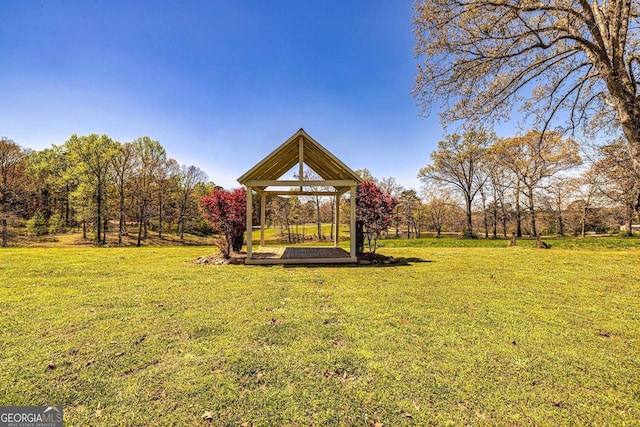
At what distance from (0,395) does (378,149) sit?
67.6 ft

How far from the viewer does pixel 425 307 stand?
17.3ft

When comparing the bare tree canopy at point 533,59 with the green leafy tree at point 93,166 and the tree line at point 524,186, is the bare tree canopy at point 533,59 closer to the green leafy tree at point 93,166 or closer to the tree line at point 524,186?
the tree line at point 524,186

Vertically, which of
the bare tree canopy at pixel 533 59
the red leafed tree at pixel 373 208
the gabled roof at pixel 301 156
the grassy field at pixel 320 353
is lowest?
the grassy field at pixel 320 353

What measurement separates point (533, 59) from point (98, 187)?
31.8 m

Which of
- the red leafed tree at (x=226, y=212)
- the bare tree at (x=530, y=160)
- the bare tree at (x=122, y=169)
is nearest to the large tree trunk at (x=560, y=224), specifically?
the bare tree at (x=530, y=160)

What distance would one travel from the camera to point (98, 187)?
80.8ft

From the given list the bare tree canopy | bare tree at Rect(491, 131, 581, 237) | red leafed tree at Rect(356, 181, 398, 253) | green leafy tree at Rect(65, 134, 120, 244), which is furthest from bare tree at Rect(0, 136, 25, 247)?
bare tree at Rect(491, 131, 581, 237)

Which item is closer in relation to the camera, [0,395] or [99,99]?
[0,395]

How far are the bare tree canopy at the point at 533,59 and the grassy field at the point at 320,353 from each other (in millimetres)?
3861

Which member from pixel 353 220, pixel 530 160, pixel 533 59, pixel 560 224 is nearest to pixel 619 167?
pixel 530 160

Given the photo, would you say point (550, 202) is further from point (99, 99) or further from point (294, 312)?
point (99, 99)

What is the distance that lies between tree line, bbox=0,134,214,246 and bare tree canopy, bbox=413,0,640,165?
2931 cm

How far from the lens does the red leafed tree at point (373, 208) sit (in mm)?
11305

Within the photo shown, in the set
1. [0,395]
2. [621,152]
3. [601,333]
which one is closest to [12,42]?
[0,395]
